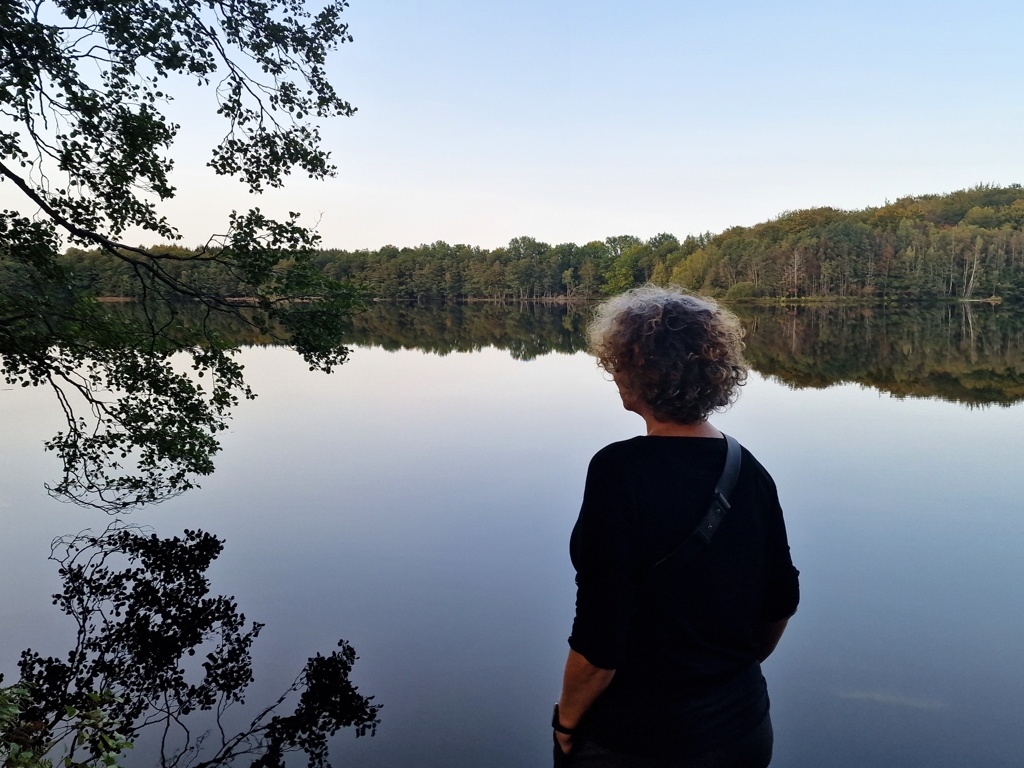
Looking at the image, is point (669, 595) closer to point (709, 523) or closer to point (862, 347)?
point (709, 523)

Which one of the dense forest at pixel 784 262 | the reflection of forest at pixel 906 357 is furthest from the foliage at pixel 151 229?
the dense forest at pixel 784 262

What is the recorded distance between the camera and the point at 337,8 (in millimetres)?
6176

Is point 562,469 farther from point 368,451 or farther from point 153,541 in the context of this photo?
point 153,541

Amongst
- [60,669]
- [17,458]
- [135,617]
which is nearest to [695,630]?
[60,669]

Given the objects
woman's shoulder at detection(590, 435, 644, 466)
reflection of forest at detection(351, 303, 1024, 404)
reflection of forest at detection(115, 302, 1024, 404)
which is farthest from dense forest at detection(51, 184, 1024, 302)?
woman's shoulder at detection(590, 435, 644, 466)

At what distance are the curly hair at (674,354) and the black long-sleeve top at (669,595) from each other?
0.12m

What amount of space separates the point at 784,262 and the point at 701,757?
73854 mm

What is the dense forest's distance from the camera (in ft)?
220

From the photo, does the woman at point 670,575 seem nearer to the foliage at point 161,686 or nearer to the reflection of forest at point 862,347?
the foliage at point 161,686

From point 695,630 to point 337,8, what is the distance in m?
6.20

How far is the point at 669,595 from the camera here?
1639 mm

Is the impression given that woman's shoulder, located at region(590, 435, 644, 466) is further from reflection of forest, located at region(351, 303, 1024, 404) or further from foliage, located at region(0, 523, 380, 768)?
reflection of forest, located at region(351, 303, 1024, 404)

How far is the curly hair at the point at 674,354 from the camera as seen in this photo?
1.73 metres

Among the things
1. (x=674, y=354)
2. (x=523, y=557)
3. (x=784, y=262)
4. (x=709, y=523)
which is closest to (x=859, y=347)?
(x=523, y=557)
